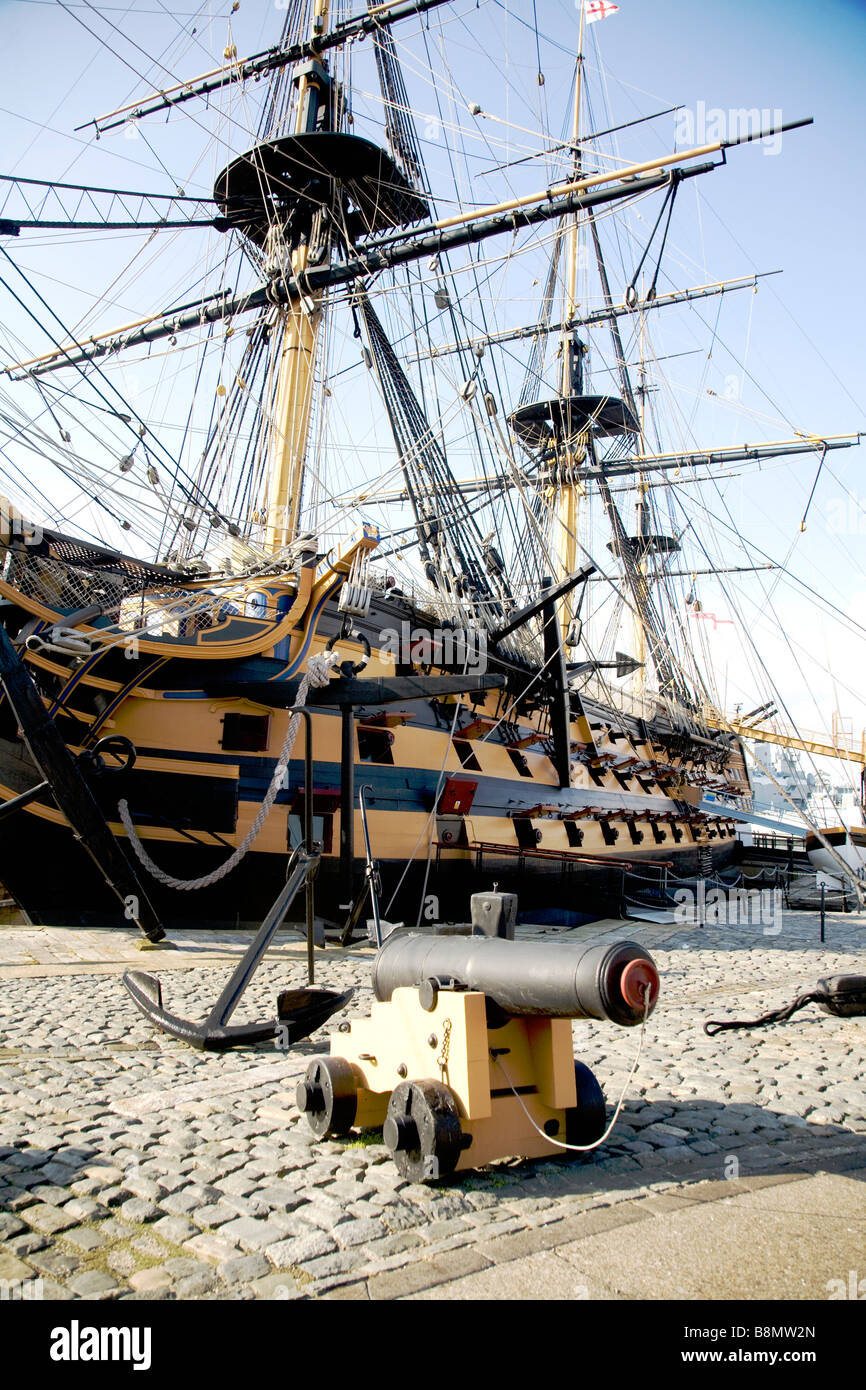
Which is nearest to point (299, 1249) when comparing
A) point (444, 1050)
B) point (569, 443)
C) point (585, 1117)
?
point (444, 1050)

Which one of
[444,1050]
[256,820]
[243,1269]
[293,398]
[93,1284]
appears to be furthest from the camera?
[293,398]

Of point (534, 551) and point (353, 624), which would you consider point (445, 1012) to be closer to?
point (353, 624)

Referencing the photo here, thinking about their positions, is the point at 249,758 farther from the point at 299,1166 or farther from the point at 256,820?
the point at 299,1166

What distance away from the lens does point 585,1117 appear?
148 inches

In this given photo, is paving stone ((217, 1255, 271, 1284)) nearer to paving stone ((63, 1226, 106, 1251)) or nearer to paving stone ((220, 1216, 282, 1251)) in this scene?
paving stone ((220, 1216, 282, 1251))

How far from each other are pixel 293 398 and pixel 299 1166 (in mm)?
15146

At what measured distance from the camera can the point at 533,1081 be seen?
3.72 metres

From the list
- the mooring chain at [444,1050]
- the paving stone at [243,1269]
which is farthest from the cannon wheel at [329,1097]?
the paving stone at [243,1269]

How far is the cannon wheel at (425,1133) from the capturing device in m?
3.27

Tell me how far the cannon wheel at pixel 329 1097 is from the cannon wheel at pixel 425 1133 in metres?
0.37

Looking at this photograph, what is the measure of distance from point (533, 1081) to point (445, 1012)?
56 cm

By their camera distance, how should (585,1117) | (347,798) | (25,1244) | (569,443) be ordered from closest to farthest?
1. (25,1244)
2. (585,1117)
3. (347,798)
4. (569,443)

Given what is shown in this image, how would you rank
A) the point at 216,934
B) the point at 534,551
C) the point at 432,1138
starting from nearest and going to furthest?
the point at 432,1138
the point at 216,934
the point at 534,551

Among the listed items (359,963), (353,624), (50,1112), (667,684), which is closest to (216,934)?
(359,963)
